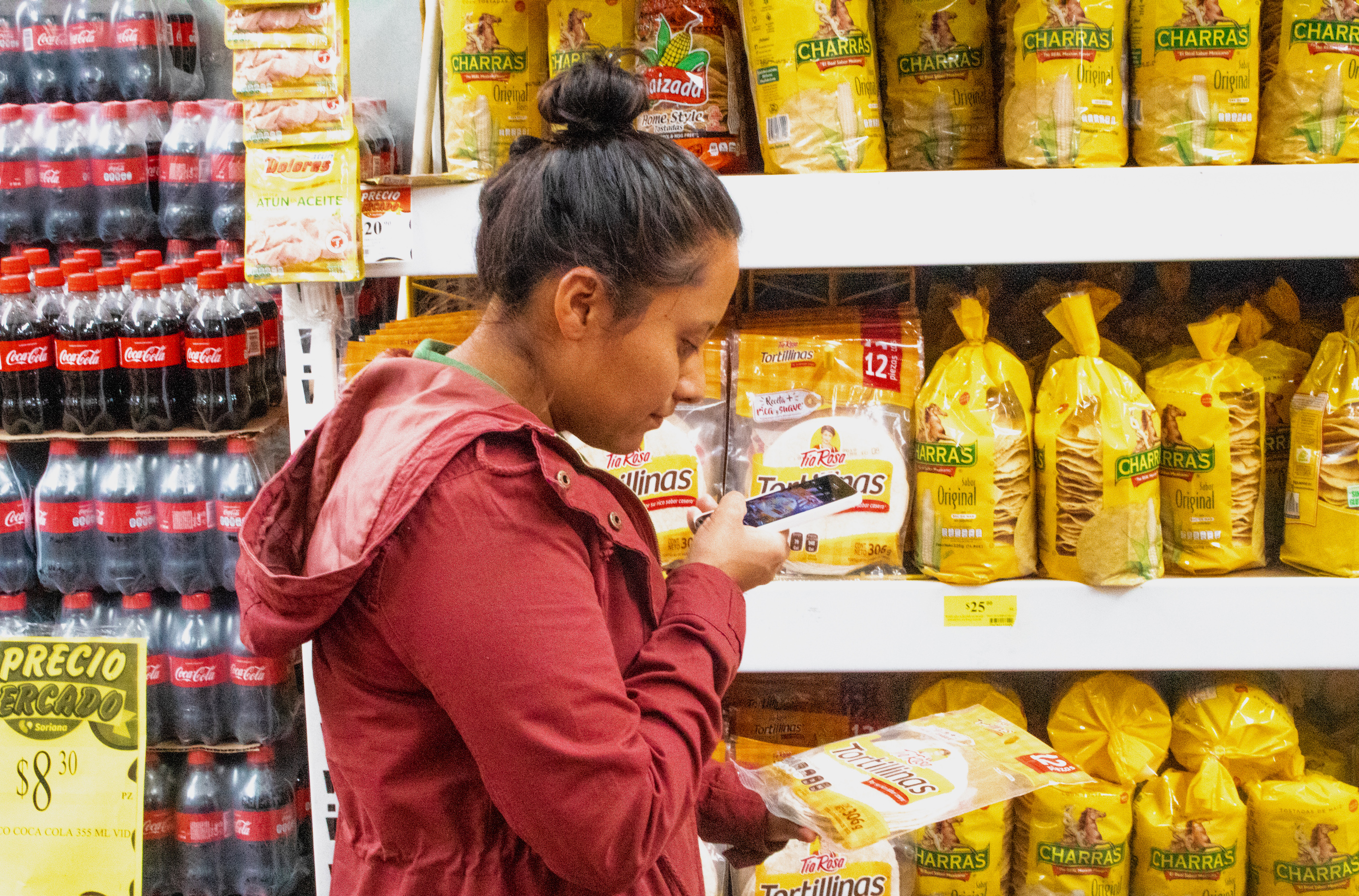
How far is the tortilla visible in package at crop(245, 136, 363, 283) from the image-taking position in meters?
1.48

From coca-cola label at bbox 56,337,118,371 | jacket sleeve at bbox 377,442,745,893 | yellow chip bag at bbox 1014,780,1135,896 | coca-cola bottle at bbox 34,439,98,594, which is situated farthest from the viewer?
coca-cola bottle at bbox 34,439,98,594

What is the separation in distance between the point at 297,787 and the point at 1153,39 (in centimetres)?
211

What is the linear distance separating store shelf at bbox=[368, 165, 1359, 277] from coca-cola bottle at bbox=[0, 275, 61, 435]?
3.86 ft

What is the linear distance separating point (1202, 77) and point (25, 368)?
2078 mm

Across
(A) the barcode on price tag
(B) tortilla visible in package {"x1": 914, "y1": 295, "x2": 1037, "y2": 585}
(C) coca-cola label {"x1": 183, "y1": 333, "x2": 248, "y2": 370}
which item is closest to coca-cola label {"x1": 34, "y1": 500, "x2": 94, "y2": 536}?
(C) coca-cola label {"x1": 183, "y1": 333, "x2": 248, "y2": 370}

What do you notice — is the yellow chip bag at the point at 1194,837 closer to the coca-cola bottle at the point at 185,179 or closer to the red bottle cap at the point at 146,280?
the red bottle cap at the point at 146,280

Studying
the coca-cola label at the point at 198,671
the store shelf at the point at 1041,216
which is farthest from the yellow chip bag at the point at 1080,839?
the coca-cola label at the point at 198,671

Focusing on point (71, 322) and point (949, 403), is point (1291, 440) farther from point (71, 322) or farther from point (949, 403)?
point (71, 322)

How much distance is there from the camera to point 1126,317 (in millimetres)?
1846

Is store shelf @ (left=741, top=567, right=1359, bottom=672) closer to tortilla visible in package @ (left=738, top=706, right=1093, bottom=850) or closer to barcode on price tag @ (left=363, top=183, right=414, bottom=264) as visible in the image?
tortilla visible in package @ (left=738, top=706, right=1093, bottom=850)

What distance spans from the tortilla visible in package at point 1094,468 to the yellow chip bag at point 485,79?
83cm

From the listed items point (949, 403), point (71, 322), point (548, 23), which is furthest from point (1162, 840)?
point (71, 322)

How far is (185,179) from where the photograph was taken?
93.0 inches

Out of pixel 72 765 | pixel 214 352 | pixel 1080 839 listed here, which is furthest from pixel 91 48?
pixel 1080 839
